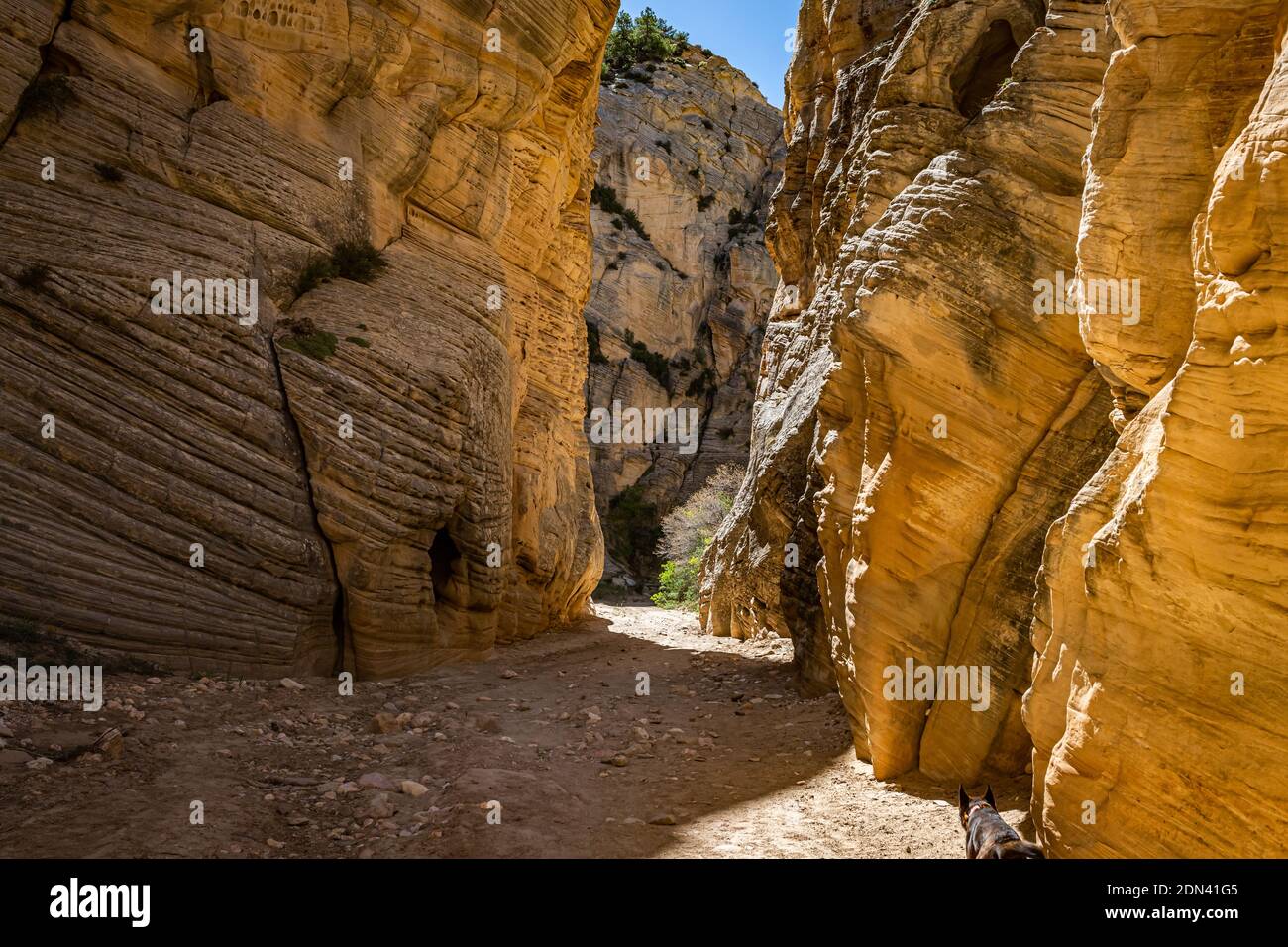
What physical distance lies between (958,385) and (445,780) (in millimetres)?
6825

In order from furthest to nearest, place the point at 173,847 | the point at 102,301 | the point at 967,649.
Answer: the point at 102,301
the point at 967,649
the point at 173,847

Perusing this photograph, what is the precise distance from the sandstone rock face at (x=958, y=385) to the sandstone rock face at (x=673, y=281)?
39220 millimetres

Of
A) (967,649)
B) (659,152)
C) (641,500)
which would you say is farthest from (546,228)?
(659,152)

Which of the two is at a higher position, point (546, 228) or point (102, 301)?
point (546, 228)

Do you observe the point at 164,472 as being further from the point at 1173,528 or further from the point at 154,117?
the point at 1173,528

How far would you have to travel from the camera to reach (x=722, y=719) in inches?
501

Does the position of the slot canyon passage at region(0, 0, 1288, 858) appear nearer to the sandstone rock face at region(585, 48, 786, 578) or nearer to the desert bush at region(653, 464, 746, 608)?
the desert bush at region(653, 464, 746, 608)

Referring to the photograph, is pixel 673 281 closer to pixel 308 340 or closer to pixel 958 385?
pixel 308 340

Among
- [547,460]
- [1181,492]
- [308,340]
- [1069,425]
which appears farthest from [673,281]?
[1181,492]

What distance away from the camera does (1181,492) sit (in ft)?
15.7

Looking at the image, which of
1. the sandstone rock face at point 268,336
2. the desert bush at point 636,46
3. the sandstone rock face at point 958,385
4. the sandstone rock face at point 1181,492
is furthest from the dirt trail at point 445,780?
the desert bush at point 636,46

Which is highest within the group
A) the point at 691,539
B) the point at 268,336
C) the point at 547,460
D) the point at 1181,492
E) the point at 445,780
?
the point at 268,336

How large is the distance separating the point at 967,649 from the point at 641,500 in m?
42.1

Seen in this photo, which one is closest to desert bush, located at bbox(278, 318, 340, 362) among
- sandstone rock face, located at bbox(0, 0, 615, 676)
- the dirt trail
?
sandstone rock face, located at bbox(0, 0, 615, 676)
